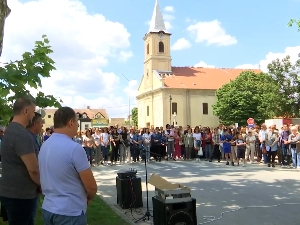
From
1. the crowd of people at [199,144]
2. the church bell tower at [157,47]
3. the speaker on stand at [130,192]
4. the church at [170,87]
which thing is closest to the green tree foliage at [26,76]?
the speaker on stand at [130,192]

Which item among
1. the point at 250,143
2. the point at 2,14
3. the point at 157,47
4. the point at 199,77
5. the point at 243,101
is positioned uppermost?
the point at 157,47

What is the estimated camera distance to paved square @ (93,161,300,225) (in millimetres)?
6832

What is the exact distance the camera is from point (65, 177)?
289 cm

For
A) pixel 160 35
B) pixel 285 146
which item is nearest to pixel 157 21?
pixel 160 35

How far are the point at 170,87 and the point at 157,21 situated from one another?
660 inches

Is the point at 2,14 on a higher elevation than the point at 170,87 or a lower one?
lower

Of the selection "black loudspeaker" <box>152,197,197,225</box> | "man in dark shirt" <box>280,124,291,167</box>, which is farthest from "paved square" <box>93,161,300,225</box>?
"man in dark shirt" <box>280,124,291,167</box>

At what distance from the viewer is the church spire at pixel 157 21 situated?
71.2 m

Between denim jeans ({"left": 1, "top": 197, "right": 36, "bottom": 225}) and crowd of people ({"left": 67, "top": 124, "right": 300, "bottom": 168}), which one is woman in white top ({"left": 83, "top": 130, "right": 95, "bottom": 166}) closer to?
crowd of people ({"left": 67, "top": 124, "right": 300, "bottom": 168})

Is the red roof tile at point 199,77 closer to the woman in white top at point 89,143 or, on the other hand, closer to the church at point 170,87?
the church at point 170,87

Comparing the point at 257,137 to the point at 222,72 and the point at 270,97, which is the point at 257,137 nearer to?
the point at 270,97

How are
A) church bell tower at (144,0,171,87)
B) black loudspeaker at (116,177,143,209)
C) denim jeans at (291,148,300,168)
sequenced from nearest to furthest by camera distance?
black loudspeaker at (116,177,143,209), denim jeans at (291,148,300,168), church bell tower at (144,0,171,87)

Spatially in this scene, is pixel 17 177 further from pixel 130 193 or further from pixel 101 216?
pixel 130 193

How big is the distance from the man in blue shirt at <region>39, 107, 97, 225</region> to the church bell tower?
67.3 meters
